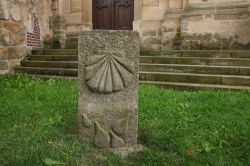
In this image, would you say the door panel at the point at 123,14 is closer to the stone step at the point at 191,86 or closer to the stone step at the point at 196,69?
the stone step at the point at 196,69

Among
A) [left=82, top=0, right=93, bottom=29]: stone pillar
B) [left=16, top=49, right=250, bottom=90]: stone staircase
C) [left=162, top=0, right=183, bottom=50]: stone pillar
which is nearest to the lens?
[left=16, top=49, right=250, bottom=90]: stone staircase

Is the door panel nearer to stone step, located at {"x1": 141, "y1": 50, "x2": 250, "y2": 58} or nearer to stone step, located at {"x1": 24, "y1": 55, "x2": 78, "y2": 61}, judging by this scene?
stone step, located at {"x1": 141, "y1": 50, "x2": 250, "y2": 58}

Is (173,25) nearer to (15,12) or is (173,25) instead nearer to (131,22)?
(131,22)

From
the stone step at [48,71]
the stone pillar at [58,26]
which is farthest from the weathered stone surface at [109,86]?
the stone pillar at [58,26]

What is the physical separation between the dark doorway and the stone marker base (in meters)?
7.13

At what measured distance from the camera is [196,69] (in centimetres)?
646

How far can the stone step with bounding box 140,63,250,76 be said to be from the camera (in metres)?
6.11

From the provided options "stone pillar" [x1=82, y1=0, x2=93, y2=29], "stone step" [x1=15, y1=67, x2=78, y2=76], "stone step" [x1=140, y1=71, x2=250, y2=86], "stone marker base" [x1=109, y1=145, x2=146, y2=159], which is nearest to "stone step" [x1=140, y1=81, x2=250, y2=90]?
"stone step" [x1=140, y1=71, x2=250, y2=86]

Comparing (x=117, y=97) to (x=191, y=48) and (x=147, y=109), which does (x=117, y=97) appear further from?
(x=191, y=48)

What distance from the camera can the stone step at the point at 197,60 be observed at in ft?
21.1

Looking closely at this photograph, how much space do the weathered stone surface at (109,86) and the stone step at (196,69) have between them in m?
3.66

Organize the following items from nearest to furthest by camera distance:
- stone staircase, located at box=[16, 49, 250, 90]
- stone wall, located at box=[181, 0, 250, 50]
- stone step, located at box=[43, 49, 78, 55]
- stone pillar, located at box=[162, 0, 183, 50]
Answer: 1. stone staircase, located at box=[16, 49, 250, 90]
2. stone wall, located at box=[181, 0, 250, 50]
3. stone step, located at box=[43, 49, 78, 55]
4. stone pillar, located at box=[162, 0, 183, 50]

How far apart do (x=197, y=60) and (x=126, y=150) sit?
4.29 m

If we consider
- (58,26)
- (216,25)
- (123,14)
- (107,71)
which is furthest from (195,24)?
(107,71)
